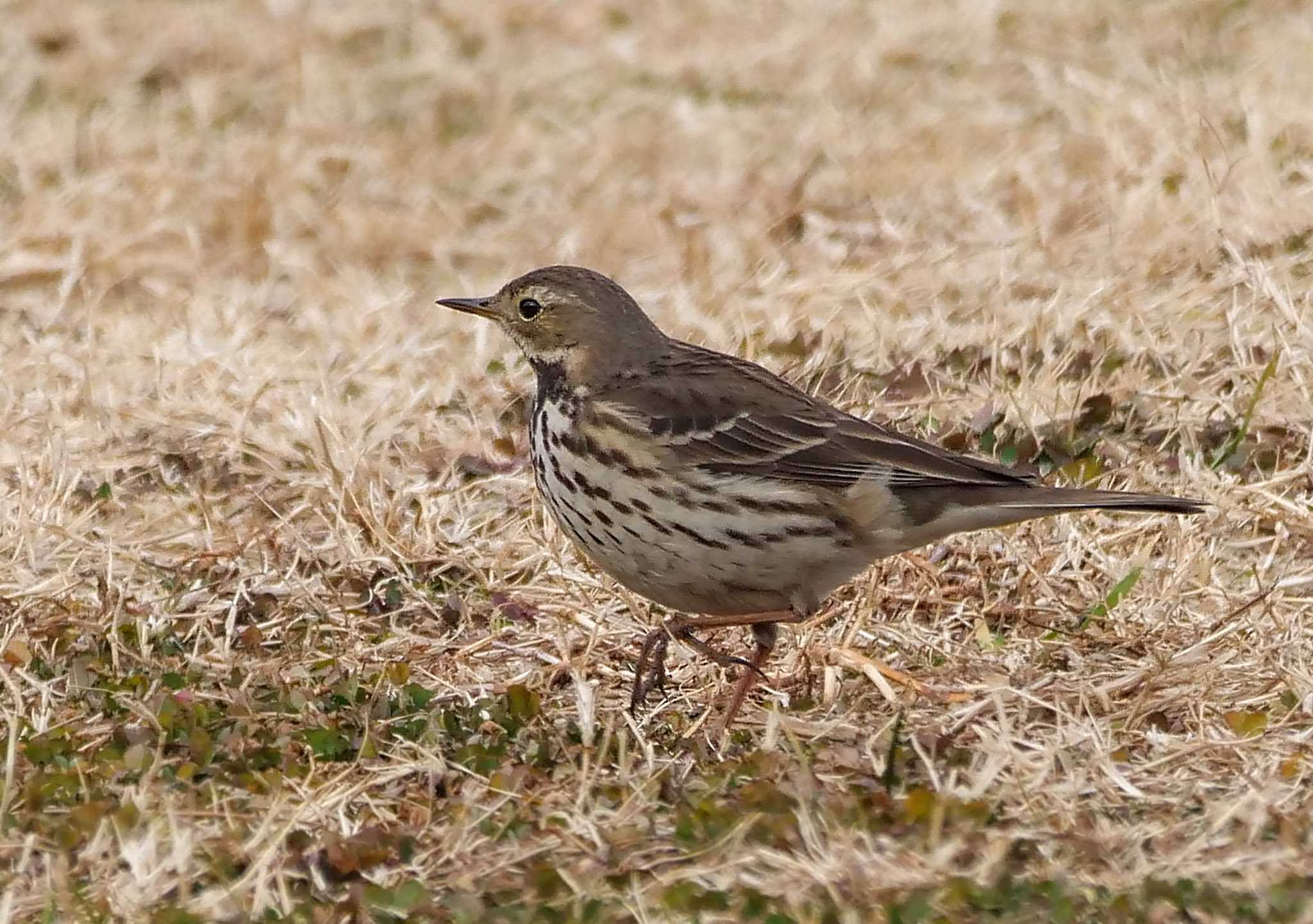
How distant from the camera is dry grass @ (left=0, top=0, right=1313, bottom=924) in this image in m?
4.68

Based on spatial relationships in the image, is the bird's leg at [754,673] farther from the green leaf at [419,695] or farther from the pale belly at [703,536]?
the green leaf at [419,695]

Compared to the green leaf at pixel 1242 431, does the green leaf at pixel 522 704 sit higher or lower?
lower

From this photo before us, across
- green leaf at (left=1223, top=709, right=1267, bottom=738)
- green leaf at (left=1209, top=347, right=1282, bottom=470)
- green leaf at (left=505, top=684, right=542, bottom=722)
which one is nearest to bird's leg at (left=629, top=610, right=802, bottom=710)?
green leaf at (left=505, top=684, right=542, bottom=722)

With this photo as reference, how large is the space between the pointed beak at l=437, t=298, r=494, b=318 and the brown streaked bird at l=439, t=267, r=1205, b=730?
614mm

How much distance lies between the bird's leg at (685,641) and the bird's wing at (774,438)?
15.2 inches

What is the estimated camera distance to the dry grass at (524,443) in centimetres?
468

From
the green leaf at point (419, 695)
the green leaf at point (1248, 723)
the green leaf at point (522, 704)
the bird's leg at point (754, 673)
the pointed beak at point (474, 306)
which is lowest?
the green leaf at point (419, 695)

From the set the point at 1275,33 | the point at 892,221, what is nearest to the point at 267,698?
the point at 892,221

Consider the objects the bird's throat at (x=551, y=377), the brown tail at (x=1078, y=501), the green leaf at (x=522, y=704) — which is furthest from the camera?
the bird's throat at (x=551, y=377)

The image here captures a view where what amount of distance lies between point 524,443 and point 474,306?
3.34 feet

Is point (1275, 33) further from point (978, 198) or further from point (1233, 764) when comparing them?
point (1233, 764)

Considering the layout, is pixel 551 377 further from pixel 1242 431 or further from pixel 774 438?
pixel 1242 431

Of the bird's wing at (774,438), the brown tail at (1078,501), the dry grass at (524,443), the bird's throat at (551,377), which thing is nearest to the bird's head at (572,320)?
the bird's throat at (551,377)

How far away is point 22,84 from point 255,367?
434cm
